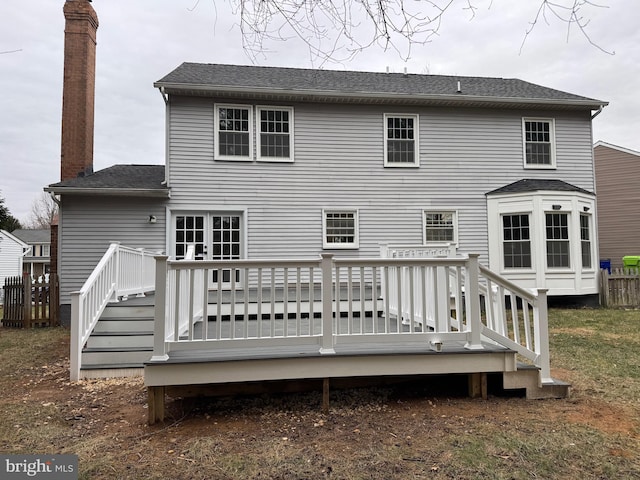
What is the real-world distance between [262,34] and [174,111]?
745 cm

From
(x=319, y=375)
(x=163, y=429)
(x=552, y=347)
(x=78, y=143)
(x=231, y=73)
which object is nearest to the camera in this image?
(x=163, y=429)

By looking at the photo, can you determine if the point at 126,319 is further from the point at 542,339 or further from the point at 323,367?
the point at 542,339

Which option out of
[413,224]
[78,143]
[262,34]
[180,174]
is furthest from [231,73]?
[262,34]

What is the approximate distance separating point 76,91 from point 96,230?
12.6 ft

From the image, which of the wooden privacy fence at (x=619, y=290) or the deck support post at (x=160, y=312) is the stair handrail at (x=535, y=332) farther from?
the wooden privacy fence at (x=619, y=290)

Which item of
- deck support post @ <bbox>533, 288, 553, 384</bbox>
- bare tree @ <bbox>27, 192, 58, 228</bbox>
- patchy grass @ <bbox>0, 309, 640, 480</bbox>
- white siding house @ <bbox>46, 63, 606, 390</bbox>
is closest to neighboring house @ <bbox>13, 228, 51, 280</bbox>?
bare tree @ <bbox>27, 192, 58, 228</bbox>

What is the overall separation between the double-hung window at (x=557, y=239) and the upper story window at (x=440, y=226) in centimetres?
229

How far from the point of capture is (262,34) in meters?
3.03

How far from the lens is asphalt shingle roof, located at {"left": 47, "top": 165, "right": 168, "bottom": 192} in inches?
358

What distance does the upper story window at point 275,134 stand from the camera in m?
10.0

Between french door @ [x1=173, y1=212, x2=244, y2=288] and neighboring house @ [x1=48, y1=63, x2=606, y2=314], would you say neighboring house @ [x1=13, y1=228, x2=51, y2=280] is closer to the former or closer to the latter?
neighboring house @ [x1=48, y1=63, x2=606, y2=314]

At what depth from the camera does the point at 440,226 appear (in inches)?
421

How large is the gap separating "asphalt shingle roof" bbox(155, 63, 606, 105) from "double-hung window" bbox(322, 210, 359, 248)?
2.99 metres

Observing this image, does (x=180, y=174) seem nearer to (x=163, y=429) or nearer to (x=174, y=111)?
(x=174, y=111)
